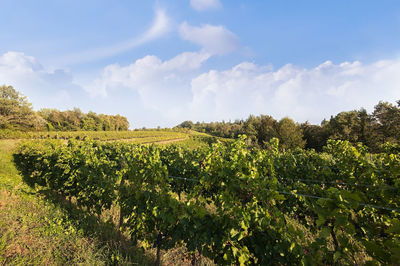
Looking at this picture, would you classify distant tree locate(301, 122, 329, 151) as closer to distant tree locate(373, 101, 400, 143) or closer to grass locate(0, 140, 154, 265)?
distant tree locate(373, 101, 400, 143)

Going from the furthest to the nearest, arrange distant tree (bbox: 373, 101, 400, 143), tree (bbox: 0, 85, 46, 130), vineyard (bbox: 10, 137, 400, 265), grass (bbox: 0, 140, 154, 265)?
1. tree (bbox: 0, 85, 46, 130)
2. distant tree (bbox: 373, 101, 400, 143)
3. grass (bbox: 0, 140, 154, 265)
4. vineyard (bbox: 10, 137, 400, 265)

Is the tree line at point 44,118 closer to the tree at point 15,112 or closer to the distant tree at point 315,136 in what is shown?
the tree at point 15,112

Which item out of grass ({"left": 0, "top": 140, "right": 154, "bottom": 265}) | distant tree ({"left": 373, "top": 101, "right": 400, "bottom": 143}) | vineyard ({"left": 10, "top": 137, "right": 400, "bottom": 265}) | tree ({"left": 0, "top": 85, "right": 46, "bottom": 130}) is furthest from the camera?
tree ({"left": 0, "top": 85, "right": 46, "bottom": 130})

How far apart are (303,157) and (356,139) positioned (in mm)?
24319

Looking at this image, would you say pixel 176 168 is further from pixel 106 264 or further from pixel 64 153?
pixel 64 153

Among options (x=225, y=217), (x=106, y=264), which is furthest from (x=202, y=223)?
(x=106, y=264)

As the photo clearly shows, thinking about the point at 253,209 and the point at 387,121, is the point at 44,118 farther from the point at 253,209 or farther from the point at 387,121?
the point at 387,121

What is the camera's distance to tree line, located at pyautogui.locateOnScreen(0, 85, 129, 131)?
28156 millimetres

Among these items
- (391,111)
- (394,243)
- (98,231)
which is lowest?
(98,231)

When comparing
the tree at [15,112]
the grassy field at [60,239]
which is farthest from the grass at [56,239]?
the tree at [15,112]

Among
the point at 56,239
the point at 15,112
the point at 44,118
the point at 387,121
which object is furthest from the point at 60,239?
the point at 44,118

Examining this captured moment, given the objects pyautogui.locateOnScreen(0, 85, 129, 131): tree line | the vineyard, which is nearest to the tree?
pyautogui.locateOnScreen(0, 85, 129, 131): tree line

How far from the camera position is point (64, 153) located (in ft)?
20.1

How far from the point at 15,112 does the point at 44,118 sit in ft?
56.1
